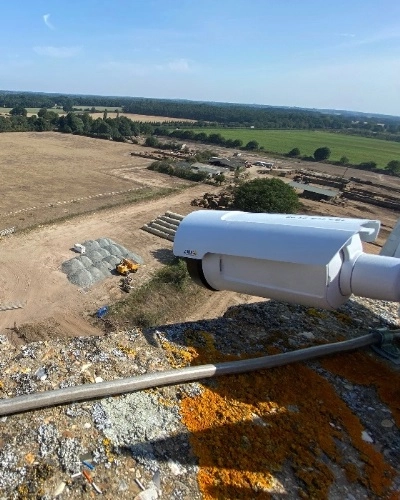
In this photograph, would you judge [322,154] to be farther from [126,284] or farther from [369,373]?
[369,373]

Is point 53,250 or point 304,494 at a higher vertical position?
point 304,494

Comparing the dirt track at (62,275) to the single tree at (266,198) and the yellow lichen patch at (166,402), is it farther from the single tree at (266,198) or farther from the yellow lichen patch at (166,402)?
the yellow lichen patch at (166,402)

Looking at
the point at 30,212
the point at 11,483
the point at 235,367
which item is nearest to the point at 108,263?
the point at 30,212

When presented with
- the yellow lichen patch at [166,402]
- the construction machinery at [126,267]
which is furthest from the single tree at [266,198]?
the yellow lichen patch at [166,402]

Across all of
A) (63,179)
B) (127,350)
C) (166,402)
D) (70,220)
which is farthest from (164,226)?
(166,402)

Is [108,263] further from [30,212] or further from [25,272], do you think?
[30,212]

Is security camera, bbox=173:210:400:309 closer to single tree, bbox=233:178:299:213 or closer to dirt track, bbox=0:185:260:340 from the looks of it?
dirt track, bbox=0:185:260:340
